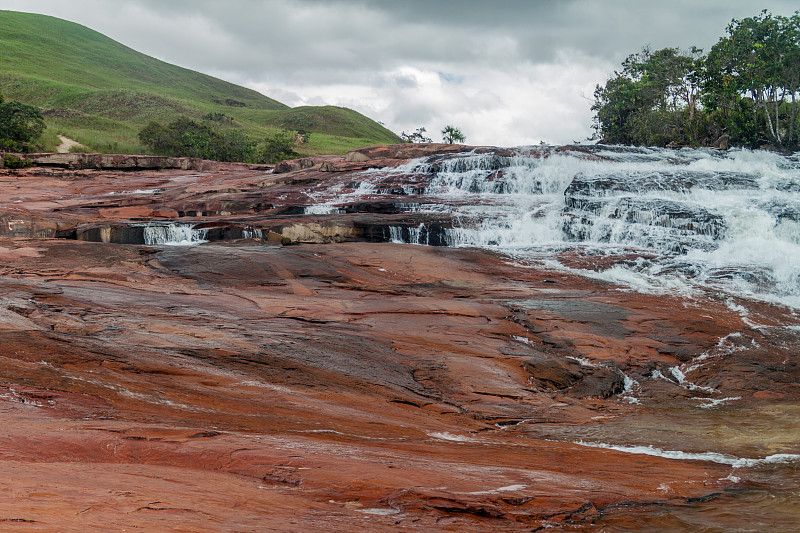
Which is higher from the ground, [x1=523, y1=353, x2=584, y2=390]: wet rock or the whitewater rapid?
the whitewater rapid

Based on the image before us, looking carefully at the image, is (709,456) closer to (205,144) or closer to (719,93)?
(719,93)

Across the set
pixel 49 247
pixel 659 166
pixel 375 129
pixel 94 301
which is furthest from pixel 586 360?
pixel 375 129

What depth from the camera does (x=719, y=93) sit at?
37219 mm

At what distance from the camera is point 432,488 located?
3752mm

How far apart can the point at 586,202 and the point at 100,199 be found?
1874 centimetres

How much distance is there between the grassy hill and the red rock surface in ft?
121

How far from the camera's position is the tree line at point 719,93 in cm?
3269

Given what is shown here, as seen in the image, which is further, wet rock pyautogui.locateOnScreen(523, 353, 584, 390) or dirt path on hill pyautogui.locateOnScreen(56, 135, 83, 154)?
dirt path on hill pyautogui.locateOnScreen(56, 135, 83, 154)

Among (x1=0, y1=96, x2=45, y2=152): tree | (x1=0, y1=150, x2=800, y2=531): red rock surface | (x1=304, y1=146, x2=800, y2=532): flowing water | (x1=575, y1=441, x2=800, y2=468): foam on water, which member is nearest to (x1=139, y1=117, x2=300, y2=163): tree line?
(x1=0, y1=96, x2=45, y2=152): tree

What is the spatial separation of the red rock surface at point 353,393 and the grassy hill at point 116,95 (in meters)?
37.0

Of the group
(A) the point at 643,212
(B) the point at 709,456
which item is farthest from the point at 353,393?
(A) the point at 643,212

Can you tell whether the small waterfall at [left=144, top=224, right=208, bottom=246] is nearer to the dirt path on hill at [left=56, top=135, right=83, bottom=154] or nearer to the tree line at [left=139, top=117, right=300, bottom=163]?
the dirt path on hill at [left=56, top=135, right=83, bottom=154]

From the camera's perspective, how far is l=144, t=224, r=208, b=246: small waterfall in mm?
18453

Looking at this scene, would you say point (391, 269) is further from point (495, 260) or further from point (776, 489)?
point (776, 489)
